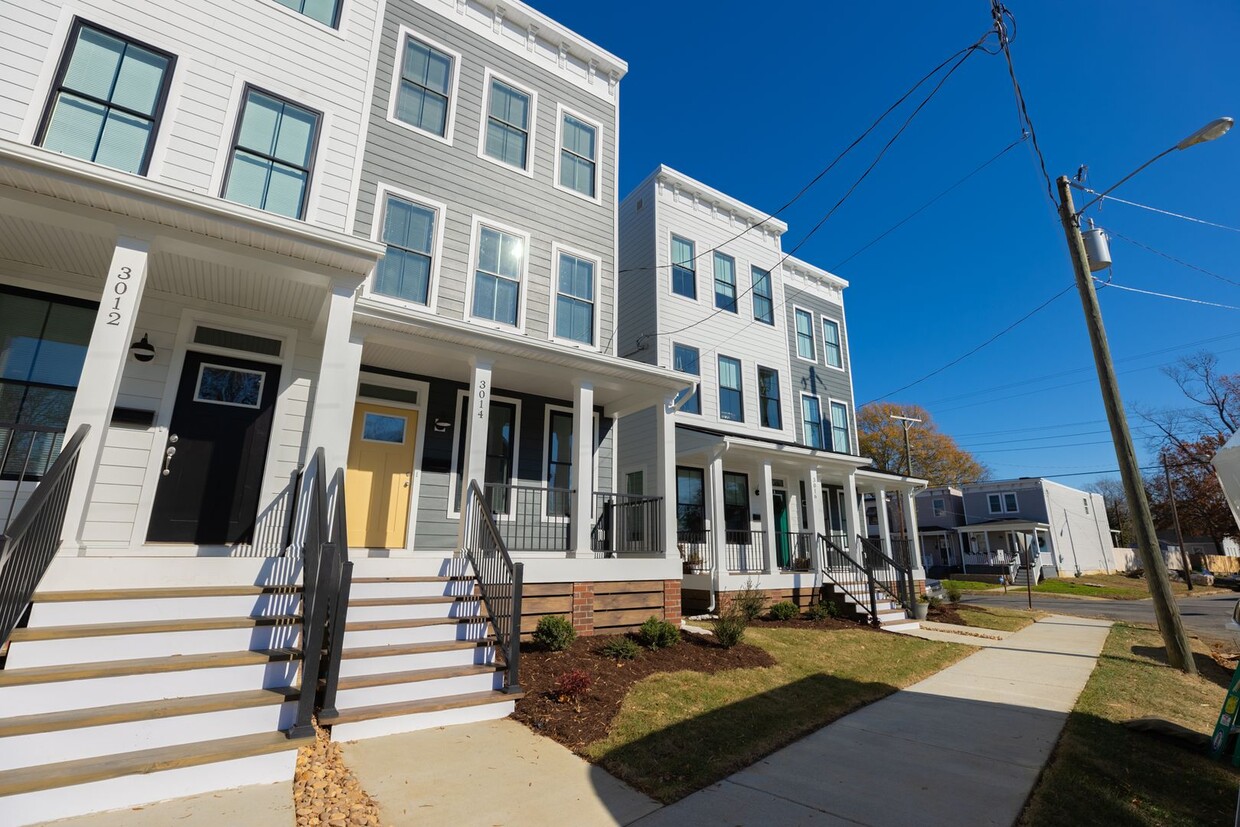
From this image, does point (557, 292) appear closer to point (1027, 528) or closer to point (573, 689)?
point (573, 689)

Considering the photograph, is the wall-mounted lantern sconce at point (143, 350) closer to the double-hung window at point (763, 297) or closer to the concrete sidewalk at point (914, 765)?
the concrete sidewalk at point (914, 765)

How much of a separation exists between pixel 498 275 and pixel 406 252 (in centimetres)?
150

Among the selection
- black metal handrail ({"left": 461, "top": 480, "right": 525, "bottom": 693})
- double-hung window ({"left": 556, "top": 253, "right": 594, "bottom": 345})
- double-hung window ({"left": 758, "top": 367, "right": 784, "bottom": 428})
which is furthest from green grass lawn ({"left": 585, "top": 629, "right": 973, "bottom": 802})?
double-hung window ({"left": 758, "top": 367, "right": 784, "bottom": 428})

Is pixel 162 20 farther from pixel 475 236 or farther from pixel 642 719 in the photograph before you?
pixel 642 719

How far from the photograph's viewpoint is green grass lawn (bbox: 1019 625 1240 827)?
3568mm

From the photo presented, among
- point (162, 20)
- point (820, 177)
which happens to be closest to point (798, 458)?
point (820, 177)

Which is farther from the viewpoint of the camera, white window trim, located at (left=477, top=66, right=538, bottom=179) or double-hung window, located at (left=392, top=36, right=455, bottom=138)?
white window trim, located at (left=477, top=66, right=538, bottom=179)

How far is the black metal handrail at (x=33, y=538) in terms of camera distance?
11.1 feet

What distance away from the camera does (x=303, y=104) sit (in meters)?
7.42

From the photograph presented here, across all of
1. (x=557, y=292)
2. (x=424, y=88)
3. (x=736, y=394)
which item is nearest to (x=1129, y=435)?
(x=736, y=394)

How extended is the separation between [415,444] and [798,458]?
343 inches

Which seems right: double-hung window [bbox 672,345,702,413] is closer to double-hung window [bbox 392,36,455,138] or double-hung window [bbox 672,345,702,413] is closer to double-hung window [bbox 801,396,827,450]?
double-hung window [bbox 801,396,827,450]

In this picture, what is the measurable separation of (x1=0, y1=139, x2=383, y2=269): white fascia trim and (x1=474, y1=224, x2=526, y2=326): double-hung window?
3.05m

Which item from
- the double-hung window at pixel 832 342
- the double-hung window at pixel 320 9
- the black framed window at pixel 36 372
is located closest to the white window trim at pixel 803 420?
the double-hung window at pixel 832 342
